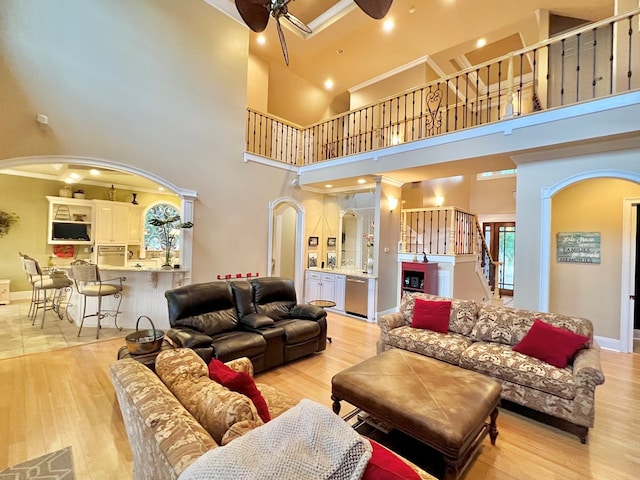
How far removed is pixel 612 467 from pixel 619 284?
11.4 feet

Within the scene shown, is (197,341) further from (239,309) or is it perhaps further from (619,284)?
(619,284)

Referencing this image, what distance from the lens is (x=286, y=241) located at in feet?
26.3

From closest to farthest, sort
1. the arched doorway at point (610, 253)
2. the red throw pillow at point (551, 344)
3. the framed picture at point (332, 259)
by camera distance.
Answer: the red throw pillow at point (551, 344), the arched doorway at point (610, 253), the framed picture at point (332, 259)

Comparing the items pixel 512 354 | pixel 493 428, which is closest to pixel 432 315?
pixel 512 354

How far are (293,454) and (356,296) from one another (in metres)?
5.29

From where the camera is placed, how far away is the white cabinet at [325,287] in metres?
6.37

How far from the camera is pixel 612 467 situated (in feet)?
6.91

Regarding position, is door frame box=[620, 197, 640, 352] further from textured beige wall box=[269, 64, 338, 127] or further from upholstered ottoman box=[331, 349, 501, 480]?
textured beige wall box=[269, 64, 338, 127]

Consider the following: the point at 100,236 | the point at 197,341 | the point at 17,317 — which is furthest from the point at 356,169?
the point at 17,317

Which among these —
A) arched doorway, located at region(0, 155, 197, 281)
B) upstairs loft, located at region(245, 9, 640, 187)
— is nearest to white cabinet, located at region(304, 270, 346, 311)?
upstairs loft, located at region(245, 9, 640, 187)

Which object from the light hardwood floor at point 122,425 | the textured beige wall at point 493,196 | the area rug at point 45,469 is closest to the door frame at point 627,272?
the light hardwood floor at point 122,425

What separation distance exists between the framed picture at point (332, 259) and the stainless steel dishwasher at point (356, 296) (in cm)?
146

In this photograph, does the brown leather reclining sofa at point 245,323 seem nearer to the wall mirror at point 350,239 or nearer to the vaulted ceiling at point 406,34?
the wall mirror at point 350,239

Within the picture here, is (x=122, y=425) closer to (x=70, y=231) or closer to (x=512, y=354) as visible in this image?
(x=512, y=354)
